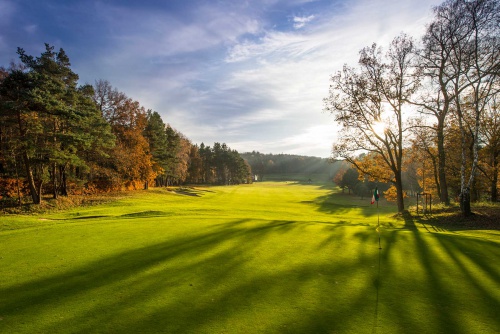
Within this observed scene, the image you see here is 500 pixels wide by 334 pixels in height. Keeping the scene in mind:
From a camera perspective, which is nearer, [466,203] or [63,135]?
[466,203]

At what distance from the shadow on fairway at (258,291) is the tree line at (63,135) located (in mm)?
22406

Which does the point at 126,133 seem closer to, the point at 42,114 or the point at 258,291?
the point at 42,114

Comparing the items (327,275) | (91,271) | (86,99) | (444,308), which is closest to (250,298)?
(327,275)

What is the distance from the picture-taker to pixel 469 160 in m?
29.6

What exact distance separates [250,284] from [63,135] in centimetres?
2803

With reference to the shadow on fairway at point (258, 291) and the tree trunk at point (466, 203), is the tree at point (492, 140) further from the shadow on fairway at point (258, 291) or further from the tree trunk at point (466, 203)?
the shadow on fairway at point (258, 291)

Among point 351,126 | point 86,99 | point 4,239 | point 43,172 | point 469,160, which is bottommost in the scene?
point 4,239

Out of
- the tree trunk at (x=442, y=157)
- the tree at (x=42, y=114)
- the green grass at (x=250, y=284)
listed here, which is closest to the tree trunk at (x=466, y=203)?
the tree trunk at (x=442, y=157)

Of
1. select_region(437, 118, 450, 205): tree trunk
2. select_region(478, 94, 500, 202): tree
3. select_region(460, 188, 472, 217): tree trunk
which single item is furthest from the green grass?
select_region(478, 94, 500, 202): tree

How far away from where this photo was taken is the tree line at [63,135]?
2447 cm

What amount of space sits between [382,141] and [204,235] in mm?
20586

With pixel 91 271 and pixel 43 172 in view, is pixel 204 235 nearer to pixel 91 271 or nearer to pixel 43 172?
pixel 91 271

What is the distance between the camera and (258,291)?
6.71 m

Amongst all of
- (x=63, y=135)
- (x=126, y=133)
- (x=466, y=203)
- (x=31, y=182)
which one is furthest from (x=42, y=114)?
(x=466, y=203)
